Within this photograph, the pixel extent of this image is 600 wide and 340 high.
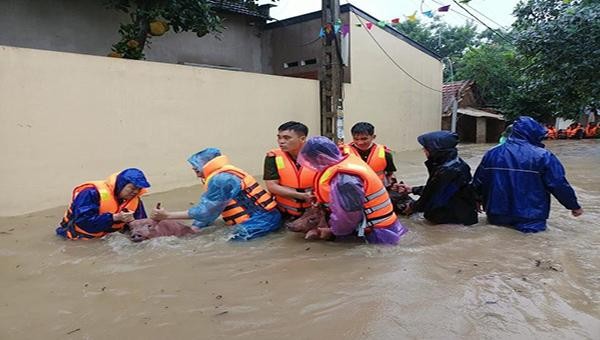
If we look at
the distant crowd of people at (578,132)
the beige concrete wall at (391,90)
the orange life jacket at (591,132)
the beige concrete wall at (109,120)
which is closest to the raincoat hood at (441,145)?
the beige concrete wall at (109,120)

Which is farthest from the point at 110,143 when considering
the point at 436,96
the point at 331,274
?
the point at 436,96

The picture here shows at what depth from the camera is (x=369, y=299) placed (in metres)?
2.50

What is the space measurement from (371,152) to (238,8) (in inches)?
312

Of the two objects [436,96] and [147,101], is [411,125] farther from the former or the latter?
[147,101]

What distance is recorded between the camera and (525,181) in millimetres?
3723

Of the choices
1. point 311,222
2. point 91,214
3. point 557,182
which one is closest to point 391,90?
point 557,182

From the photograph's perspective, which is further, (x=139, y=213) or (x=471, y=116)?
(x=471, y=116)

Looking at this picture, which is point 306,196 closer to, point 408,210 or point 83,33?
point 408,210

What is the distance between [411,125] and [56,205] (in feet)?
37.0

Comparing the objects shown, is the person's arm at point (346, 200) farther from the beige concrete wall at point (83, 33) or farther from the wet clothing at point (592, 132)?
the wet clothing at point (592, 132)

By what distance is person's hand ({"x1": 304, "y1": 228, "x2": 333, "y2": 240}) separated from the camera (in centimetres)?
349

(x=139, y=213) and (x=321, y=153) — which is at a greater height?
(x=321, y=153)

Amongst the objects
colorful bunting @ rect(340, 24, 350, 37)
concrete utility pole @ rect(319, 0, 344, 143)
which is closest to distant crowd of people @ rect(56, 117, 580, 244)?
concrete utility pole @ rect(319, 0, 344, 143)

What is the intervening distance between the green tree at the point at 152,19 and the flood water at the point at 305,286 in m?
4.65
